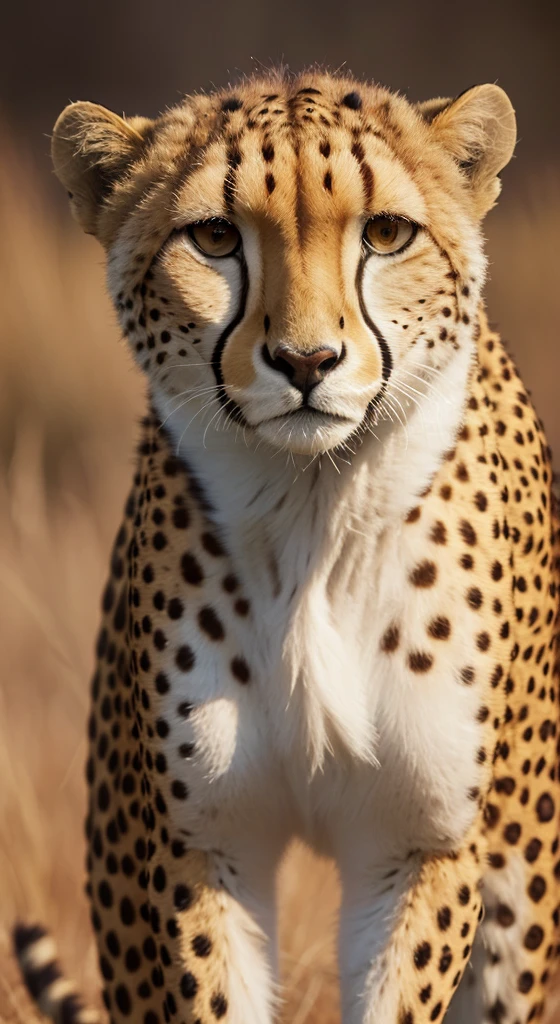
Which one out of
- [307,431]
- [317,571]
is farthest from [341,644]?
[307,431]

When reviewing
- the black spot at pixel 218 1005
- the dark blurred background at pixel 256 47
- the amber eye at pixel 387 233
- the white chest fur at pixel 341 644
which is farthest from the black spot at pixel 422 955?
the dark blurred background at pixel 256 47

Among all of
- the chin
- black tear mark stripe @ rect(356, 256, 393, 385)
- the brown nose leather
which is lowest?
the chin

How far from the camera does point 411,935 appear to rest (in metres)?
1.74

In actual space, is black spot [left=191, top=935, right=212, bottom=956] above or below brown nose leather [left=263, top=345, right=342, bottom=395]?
below

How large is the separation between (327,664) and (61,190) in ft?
12.0

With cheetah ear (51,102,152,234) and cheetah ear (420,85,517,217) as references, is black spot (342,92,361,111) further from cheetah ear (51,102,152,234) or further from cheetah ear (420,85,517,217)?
cheetah ear (51,102,152,234)

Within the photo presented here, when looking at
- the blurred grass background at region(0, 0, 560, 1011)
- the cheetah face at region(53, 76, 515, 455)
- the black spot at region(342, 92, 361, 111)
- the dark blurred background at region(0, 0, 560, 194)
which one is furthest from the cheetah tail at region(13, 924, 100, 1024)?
the dark blurred background at region(0, 0, 560, 194)

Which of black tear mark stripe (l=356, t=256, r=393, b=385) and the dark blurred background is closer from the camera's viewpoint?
black tear mark stripe (l=356, t=256, r=393, b=385)

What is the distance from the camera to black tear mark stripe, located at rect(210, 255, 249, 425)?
1.56m

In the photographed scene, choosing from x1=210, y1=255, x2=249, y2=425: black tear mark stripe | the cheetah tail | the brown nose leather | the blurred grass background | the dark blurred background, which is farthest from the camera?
the dark blurred background

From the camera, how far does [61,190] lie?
5.11m

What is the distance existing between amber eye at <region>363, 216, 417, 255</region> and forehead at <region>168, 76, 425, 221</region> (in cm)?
1

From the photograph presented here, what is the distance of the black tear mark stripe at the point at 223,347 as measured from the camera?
5.12ft

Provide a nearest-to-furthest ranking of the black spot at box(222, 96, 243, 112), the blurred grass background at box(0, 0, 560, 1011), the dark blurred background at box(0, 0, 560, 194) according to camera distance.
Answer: the black spot at box(222, 96, 243, 112) → the blurred grass background at box(0, 0, 560, 1011) → the dark blurred background at box(0, 0, 560, 194)
